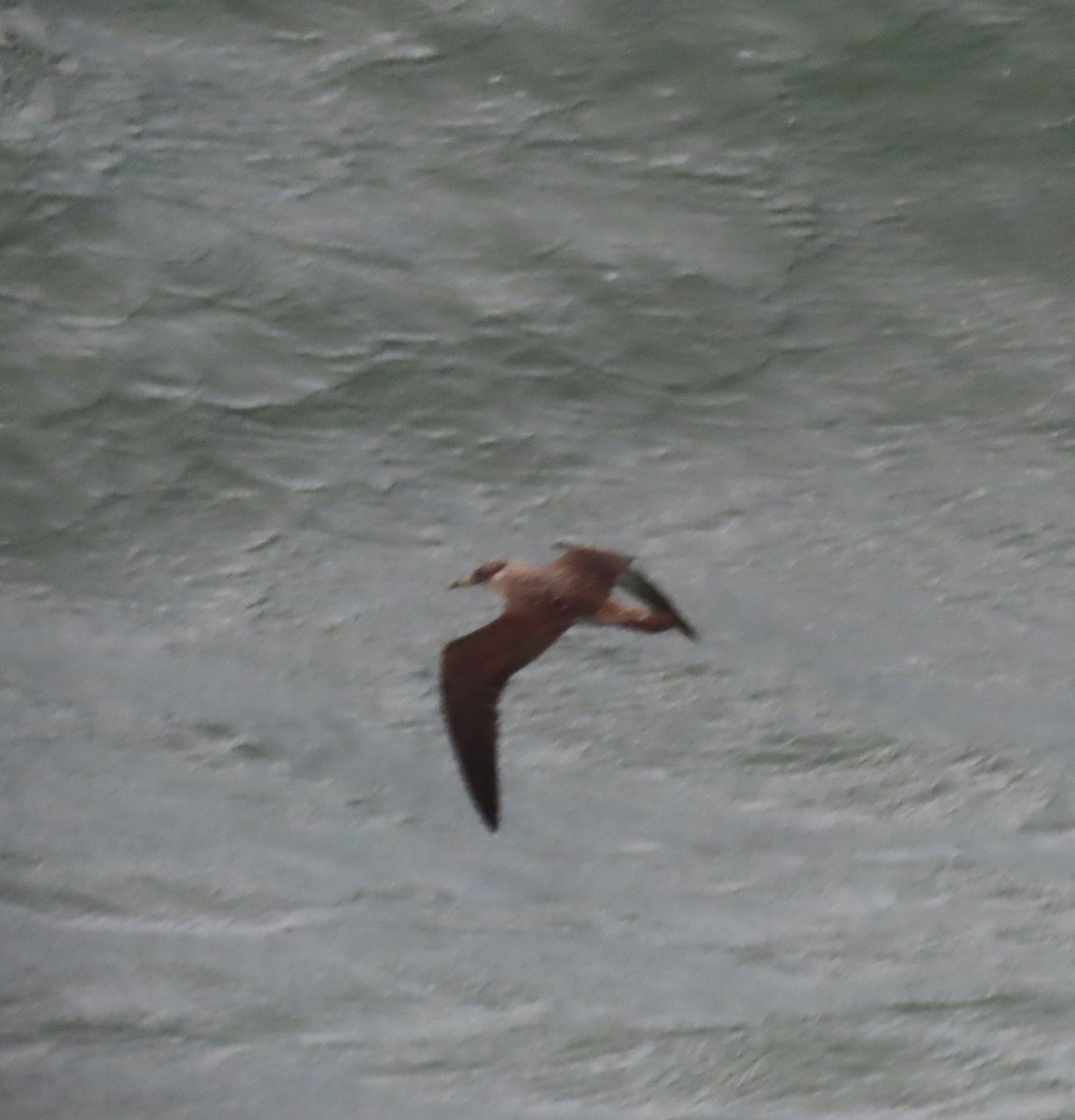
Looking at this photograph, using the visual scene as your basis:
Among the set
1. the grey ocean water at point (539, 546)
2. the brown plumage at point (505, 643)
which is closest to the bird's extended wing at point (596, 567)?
the brown plumage at point (505, 643)

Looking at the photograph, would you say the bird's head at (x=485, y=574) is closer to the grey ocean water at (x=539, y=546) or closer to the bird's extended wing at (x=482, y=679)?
the bird's extended wing at (x=482, y=679)

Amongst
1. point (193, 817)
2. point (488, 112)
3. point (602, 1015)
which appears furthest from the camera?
point (488, 112)

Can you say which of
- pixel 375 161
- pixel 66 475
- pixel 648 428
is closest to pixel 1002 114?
pixel 648 428

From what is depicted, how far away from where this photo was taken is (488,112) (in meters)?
5.56

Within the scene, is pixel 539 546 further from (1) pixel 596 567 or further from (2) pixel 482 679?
(2) pixel 482 679

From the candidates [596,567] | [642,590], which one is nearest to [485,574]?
[596,567]

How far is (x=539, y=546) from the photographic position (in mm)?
5090

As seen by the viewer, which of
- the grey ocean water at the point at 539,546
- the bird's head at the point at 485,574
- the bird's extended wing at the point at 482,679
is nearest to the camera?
the bird's extended wing at the point at 482,679

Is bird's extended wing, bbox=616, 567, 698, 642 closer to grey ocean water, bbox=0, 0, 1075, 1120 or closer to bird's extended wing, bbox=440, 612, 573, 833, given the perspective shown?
bird's extended wing, bbox=440, 612, 573, 833

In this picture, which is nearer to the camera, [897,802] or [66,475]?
[897,802]

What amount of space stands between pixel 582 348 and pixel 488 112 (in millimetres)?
704

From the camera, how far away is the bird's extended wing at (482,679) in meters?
2.97

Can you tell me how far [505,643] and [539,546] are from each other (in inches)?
83.1

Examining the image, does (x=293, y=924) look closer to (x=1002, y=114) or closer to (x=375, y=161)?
(x=375, y=161)
